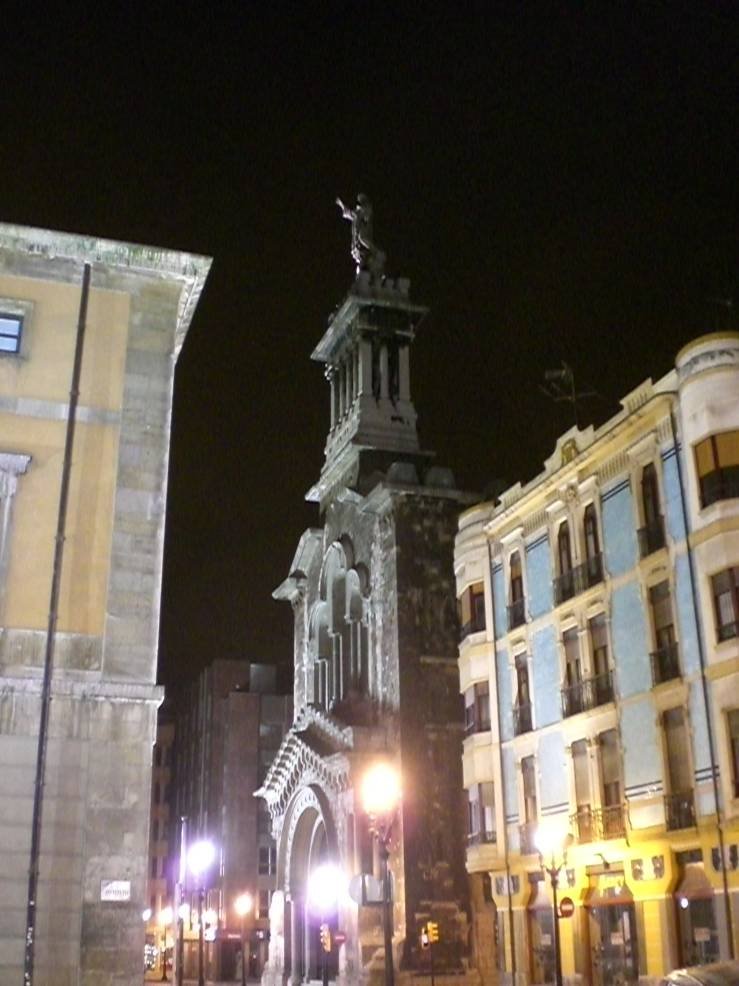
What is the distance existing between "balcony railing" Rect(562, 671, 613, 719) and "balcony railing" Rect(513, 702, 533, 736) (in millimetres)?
2524

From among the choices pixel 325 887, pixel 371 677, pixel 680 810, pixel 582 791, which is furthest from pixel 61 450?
pixel 325 887

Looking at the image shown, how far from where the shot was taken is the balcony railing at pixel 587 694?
32.3 meters

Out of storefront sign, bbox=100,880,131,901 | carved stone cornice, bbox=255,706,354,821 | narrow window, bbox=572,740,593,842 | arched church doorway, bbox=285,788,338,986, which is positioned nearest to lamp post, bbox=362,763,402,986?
storefront sign, bbox=100,880,131,901

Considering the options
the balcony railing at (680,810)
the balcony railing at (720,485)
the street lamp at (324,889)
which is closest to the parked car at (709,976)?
the balcony railing at (680,810)

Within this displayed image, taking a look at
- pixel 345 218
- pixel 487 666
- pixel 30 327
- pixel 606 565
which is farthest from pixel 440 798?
pixel 345 218

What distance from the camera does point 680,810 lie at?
28.4m

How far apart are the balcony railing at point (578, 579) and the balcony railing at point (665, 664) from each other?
11.8 ft

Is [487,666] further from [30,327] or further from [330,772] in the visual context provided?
[30,327]

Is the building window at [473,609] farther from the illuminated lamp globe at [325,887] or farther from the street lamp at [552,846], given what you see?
the illuminated lamp globe at [325,887]

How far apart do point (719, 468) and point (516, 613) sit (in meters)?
11.3

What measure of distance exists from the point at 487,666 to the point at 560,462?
801cm

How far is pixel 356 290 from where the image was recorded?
5456 centimetres

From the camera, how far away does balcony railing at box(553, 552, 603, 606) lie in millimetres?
33375

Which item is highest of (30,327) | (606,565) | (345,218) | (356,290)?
(345,218)
